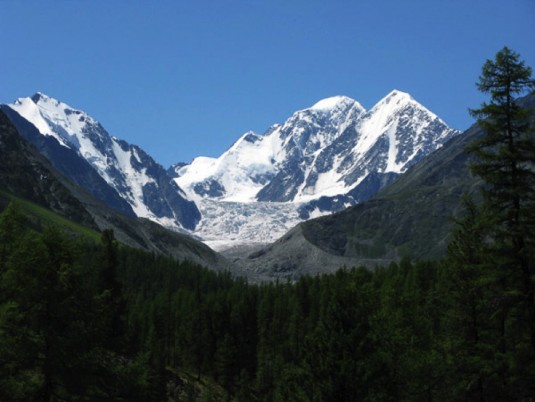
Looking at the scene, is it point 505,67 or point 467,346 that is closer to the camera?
point 505,67

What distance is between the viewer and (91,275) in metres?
30.0

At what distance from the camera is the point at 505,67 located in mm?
27766

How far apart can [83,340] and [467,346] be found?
1900cm

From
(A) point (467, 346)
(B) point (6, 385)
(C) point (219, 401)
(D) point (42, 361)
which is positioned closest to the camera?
(B) point (6, 385)

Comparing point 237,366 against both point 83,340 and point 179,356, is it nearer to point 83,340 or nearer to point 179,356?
point 179,356

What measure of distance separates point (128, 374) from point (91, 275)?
5094 millimetres

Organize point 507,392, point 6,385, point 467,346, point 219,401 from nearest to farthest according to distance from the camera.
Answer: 1. point 6,385
2. point 507,392
3. point 467,346
4. point 219,401

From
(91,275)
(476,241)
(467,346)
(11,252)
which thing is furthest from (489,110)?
(11,252)

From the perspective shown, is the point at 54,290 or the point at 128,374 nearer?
the point at 54,290

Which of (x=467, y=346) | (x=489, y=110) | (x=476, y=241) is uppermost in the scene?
(x=489, y=110)

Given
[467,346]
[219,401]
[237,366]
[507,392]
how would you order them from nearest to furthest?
[507,392]
[467,346]
[219,401]
[237,366]

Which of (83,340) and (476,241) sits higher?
(476,241)

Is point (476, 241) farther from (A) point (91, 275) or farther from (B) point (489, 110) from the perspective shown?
(A) point (91, 275)

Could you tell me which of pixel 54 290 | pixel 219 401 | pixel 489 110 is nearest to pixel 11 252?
pixel 54 290
